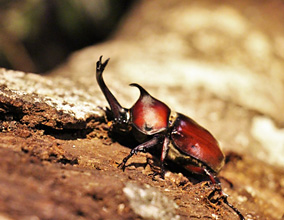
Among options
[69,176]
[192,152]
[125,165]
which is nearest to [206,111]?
[192,152]

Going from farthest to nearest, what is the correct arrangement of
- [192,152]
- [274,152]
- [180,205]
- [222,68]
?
[222,68]
[274,152]
[192,152]
[180,205]

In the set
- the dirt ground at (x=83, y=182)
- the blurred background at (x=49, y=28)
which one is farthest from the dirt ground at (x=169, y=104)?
the blurred background at (x=49, y=28)

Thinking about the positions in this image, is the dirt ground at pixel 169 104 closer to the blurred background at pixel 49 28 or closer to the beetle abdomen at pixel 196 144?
the beetle abdomen at pixel 196 144

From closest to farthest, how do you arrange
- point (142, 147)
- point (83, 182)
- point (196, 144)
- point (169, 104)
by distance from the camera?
point (83, 182) → point (142, 147) → point (196, 144) → point (169, 104)

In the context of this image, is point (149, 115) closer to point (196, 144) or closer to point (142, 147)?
point (142, 147)

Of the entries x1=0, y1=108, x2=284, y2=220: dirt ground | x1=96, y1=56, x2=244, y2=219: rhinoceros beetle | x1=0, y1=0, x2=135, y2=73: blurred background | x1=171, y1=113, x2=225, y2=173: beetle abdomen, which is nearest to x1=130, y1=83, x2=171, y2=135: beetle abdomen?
x1=96, y1=56, x2=244, y2=219: rhinoceros beetle

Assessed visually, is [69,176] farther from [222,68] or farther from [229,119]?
[222,68]

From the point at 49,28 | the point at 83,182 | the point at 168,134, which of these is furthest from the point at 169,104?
the point at 49,28
